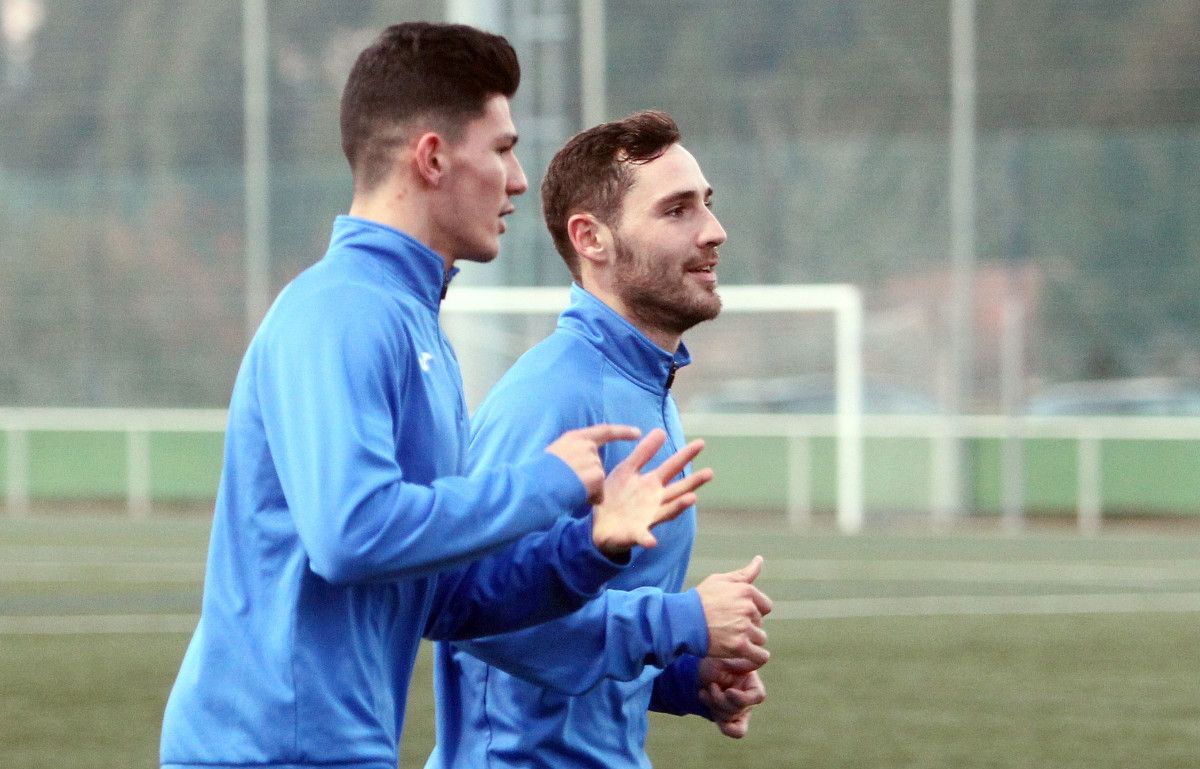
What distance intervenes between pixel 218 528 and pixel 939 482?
18.3 metres

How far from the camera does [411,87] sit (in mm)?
2949

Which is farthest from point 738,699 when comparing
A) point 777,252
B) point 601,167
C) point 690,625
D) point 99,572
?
point 777,252

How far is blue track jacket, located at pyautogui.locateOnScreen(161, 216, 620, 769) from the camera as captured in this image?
2.63 meters

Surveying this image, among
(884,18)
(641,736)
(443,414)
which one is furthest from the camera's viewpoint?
(884,18)

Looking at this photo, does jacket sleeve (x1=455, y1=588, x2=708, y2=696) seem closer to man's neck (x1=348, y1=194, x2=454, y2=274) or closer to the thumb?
the thumb

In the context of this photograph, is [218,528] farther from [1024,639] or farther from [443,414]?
[1024,639]

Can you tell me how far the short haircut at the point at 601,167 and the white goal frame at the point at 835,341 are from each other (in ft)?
51.0

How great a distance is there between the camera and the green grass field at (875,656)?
7777mm

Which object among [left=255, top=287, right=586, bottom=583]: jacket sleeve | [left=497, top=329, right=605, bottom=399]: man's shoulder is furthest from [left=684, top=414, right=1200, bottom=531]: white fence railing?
[left=255, top=287, right=586, bottom=583]: jacket sleeve

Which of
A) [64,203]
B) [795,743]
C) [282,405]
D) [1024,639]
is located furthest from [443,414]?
[64,203]

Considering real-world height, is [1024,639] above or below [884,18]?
below

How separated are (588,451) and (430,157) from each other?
501mm

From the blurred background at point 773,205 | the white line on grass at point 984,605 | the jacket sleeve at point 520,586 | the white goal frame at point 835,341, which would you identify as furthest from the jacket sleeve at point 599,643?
the blurred background at point 773,205

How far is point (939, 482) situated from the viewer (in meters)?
20.7
